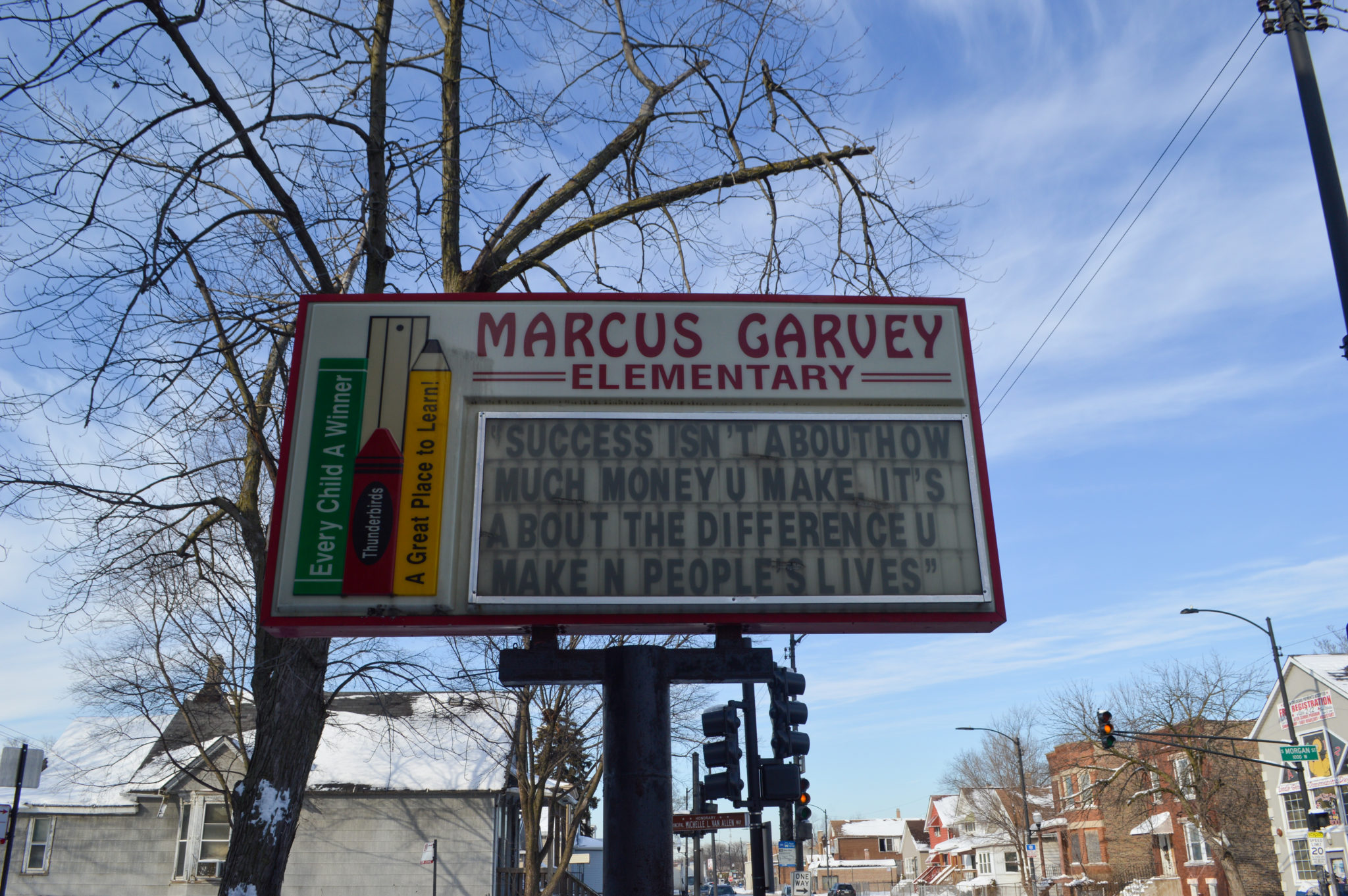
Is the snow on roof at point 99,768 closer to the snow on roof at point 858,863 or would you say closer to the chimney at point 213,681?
the chimney at point 213,681

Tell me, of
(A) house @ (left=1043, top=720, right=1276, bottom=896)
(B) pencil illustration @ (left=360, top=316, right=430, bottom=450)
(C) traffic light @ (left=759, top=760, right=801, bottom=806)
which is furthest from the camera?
(A) house @ (left=1043, top=720, right=1276, bottom=896)

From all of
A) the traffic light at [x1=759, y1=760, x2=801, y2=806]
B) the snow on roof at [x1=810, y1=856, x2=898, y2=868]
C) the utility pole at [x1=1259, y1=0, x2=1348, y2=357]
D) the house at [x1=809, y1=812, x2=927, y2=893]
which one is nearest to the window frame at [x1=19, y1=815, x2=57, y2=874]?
the traffic light at [x1=759, y1=760, x2=801, y2=806]

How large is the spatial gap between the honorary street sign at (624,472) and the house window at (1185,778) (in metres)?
37.8

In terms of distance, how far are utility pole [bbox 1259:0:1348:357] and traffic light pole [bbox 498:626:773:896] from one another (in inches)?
Answer: 237

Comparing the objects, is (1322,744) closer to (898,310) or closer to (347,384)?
(898,310)

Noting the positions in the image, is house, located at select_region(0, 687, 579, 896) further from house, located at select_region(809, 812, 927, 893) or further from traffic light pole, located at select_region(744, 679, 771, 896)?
house, located at select_region(809, 812, 927, 893)

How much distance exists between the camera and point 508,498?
641 cm

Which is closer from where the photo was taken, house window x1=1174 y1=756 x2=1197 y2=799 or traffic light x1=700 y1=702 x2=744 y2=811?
traffic light x1=700 y1=702 x2=744 y2=811

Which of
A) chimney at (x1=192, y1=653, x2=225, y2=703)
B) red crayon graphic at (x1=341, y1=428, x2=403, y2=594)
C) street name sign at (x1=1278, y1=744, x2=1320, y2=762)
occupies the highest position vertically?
chimney at (x1=192, y1=653, x2=225, y2=703)

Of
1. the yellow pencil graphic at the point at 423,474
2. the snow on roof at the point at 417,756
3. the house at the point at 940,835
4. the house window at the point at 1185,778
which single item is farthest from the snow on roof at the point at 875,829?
the yellow pencil graphic at the point at 423,474

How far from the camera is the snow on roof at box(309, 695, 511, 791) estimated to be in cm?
2442

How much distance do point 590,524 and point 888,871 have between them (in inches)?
4363

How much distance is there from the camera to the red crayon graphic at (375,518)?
247 inches

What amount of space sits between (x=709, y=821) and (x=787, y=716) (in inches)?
322
